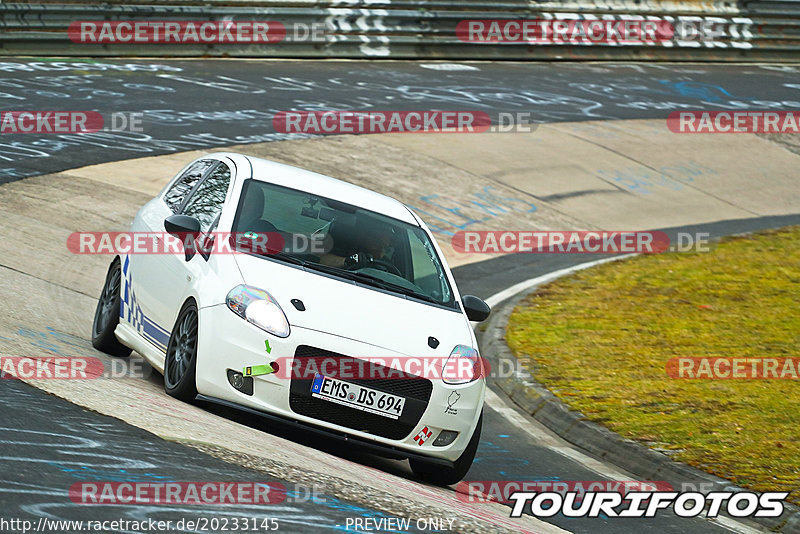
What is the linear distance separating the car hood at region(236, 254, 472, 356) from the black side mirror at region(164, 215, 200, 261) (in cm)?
47

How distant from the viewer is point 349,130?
19.3 m

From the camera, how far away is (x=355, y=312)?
7.02 m

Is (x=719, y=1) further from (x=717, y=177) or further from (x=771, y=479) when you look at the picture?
(x=771, y=479)

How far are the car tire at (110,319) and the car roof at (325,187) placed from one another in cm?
130

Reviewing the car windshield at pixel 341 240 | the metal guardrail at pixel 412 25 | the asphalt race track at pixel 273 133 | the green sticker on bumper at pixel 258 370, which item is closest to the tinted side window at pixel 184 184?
the car windshield at pixel 341 240

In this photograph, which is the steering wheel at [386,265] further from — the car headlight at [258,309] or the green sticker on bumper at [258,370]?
the green sticker on bumper at [258,370]

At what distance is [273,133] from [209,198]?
10.3 m

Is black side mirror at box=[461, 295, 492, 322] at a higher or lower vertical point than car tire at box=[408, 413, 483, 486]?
→ higher

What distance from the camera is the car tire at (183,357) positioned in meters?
6.99

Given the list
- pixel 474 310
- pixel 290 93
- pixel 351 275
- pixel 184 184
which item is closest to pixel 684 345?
pixel 474 310

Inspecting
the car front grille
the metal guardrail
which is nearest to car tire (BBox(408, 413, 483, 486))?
the car front grille

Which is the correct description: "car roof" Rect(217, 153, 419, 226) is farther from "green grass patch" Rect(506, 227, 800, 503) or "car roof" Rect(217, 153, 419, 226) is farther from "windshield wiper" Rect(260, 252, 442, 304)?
"green grass patch" Rect(506, 227, 800, 503)

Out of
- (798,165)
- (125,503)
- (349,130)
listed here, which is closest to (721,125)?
(798,165)

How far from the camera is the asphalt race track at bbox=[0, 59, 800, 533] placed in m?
5.34
